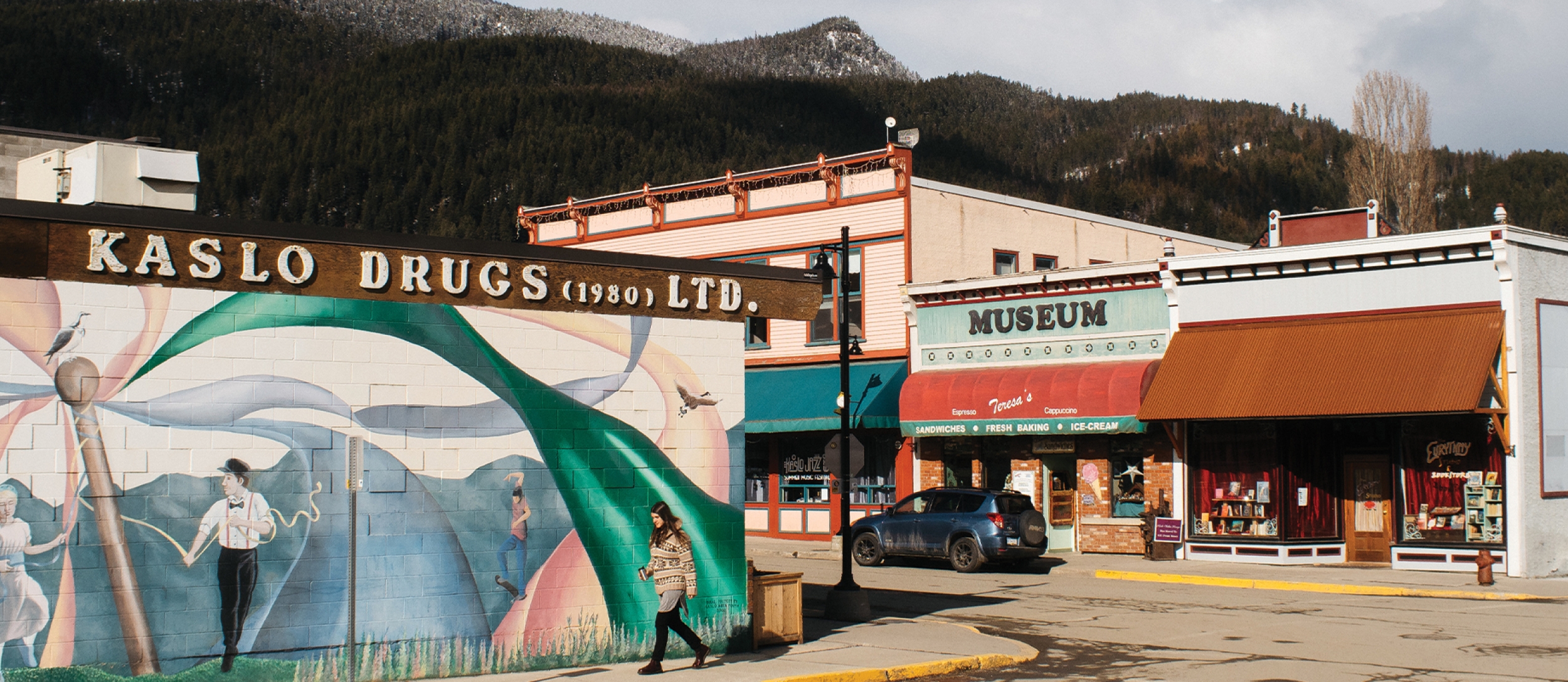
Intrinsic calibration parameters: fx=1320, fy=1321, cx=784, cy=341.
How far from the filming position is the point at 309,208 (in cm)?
9919

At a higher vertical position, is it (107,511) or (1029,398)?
(1029,398)

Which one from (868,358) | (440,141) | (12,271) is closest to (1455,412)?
(868,358)

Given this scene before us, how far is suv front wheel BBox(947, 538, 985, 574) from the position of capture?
25.8 metres

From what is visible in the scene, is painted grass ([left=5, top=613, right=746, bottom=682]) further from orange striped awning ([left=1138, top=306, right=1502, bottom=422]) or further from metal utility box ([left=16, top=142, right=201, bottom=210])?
orange striped awning ([left=1138, top=306, right=1502, bottom=422])

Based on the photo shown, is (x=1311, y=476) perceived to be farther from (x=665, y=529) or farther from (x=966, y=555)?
(x=665, y=529)

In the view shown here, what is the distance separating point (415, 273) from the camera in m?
12.7

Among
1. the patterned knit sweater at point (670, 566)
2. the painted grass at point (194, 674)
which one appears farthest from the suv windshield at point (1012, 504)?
the painted grass at point (194, 674)

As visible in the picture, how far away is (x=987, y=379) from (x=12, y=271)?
906 inches

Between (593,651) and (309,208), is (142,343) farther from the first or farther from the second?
(309,208)

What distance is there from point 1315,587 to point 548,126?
94.1 m

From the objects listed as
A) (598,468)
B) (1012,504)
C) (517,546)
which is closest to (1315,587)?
(1012,504)

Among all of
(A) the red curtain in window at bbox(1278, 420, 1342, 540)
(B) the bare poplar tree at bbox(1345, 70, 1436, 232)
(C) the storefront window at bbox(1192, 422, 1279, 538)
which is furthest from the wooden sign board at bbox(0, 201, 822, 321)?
(B) the bare poplar tree at bbox(1345, 70, 1436, 232)

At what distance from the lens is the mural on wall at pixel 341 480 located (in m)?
10.6

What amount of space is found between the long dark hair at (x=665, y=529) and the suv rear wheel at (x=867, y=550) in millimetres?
14788
